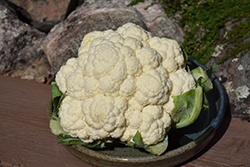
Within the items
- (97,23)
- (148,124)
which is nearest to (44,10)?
(97,23)

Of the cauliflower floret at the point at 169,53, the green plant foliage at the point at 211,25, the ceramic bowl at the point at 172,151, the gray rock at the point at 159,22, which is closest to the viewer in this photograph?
the ceramic bowl at the point at 172,151

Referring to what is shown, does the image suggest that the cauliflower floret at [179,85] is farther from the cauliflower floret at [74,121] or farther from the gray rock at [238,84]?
the gray rock at [238,84]

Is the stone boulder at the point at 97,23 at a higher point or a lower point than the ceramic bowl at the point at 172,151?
higher

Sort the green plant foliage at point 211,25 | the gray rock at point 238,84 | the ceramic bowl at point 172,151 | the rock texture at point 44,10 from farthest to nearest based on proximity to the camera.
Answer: the rock texture at point 44,10
the green plant foliage at point 211,25
the gray rock at point 238,84
the ceramic bowl at point 172,151

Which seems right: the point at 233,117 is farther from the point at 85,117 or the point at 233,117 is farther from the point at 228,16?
the point at 85,117

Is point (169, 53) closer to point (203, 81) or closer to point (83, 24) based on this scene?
point (203, 81)

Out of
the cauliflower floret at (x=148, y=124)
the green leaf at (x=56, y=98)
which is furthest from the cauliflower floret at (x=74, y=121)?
the cauliflower floret at (x=148, y=124)

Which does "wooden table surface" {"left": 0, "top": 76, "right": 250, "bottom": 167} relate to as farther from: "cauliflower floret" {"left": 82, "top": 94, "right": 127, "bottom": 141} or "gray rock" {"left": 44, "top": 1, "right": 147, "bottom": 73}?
"gray rock" {"left": 44, "top": 1, "right": 147, "bottom": 73}

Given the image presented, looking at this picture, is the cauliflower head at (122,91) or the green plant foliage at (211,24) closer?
the cauliflower head at (122,91)
